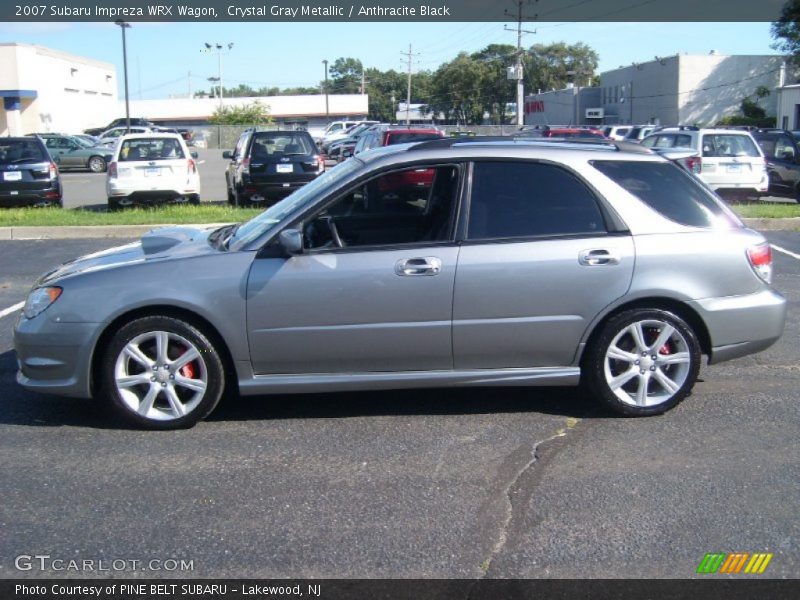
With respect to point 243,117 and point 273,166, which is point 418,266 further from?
point 243,117

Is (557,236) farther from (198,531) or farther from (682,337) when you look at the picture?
(198,531)

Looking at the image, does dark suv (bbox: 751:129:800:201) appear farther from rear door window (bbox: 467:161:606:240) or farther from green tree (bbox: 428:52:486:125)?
green tree (bbox: 428:52:486:125)

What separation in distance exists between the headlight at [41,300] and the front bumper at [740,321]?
12.8 ft

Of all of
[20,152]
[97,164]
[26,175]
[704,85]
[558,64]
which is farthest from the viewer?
[558,64]

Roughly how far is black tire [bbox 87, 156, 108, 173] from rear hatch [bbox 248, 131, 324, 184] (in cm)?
2069

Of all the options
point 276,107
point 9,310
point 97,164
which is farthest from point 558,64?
point 9,310

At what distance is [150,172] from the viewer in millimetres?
16344

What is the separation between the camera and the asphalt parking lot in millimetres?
3746

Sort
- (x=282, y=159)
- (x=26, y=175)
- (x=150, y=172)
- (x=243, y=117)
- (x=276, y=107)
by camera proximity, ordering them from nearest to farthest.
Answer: (x=150, y=172)
(x=26, y=175)
(x=282, y=159)
(x=243, y=117)
(x=276, y=107)

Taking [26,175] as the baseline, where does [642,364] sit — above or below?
below

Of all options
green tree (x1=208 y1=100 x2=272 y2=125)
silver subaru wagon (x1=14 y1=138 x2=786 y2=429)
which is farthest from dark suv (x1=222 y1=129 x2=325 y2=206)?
green tree (x1=208 y1=100 x2=272 y2=125)

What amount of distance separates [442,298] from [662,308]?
1.40 meters

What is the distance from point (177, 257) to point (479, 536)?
8.42ft

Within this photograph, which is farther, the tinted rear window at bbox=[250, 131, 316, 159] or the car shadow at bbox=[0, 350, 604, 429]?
the tinted rear window at bbox=[250, 131, 316, 159]
